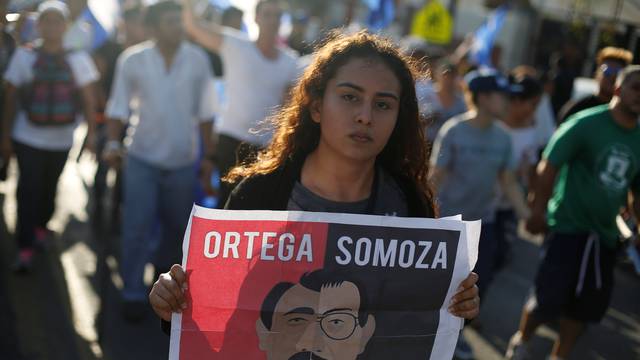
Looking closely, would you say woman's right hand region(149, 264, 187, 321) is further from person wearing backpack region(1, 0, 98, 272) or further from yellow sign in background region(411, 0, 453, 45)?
yellow sign in background region(411, 0, 453, 45)

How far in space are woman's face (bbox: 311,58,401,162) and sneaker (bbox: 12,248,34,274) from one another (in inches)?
173

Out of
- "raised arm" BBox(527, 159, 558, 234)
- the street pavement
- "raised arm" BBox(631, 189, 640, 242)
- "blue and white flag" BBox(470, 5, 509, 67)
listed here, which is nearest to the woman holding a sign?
"raised arm" BBox(527, 159, 558, 234)

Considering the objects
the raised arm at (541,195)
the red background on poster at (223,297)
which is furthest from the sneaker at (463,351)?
the red background on poster at (223,297)

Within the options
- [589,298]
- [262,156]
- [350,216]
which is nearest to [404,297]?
[350,216]

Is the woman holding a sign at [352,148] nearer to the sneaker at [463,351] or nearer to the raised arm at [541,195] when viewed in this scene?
the raised arm at [541,195]

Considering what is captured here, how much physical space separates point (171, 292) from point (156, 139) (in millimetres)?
3503

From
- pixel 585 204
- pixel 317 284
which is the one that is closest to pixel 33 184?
pixel 585 204

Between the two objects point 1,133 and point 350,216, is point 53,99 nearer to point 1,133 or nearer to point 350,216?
point 1,133

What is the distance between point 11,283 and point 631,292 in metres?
4.99

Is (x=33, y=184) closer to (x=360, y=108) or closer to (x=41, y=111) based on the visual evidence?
(x=41, y=111)

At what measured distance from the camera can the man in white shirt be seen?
5.66m

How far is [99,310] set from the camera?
541cm

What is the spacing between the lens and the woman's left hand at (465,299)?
2389 mm

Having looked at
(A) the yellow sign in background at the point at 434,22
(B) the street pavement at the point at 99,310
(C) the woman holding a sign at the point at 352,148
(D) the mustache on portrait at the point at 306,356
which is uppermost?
(C) the woman holding a sign at the point at 352,148
